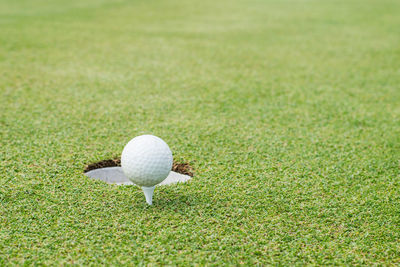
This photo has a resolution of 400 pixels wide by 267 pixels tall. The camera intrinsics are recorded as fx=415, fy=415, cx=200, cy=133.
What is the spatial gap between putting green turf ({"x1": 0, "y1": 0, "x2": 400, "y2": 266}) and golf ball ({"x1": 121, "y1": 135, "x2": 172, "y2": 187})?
21 cm

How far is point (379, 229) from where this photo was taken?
92.0 inches

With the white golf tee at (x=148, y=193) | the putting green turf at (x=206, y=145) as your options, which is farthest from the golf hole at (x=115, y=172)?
the white golf tee at (x=148, y=193)

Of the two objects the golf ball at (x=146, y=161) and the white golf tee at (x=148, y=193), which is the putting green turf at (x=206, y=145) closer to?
the white golf tee at (x=148, y=193)

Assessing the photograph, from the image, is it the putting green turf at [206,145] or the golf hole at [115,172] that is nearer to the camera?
the putting green turf at [206,145]

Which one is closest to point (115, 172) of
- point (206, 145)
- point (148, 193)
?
point (148, 193)

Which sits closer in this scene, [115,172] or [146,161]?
[146,161]

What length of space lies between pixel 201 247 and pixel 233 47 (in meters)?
5.39

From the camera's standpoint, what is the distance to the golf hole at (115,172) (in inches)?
114

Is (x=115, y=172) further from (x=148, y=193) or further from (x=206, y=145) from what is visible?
(x=206, y=145)

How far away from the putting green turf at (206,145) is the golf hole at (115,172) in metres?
0.08

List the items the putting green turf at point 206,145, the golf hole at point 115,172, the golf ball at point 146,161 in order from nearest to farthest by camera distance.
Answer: the putting green turf at point 206,145, the golf ball at point 146,161, the golf hole at point 115,172

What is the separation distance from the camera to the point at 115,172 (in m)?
3.02

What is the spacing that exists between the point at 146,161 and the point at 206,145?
1.07 metres

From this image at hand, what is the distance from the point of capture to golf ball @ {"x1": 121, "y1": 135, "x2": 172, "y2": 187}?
2326mm
